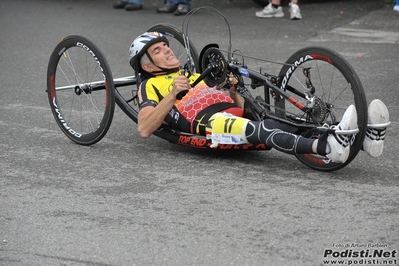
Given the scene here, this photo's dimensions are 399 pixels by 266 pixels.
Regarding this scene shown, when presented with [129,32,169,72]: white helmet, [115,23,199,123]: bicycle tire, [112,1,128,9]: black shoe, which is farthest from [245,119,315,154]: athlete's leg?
[112,1,128,9]: black shoe

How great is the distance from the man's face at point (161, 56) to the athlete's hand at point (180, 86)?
0.41m

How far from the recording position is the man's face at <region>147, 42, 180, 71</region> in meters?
5.82

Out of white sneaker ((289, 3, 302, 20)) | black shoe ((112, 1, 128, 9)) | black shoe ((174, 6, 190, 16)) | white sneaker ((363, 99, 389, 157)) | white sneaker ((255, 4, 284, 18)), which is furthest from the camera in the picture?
black shoe ((112, 1, 128, 9))

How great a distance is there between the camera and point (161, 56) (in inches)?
229

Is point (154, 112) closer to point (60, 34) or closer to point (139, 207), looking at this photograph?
point (139, 207)

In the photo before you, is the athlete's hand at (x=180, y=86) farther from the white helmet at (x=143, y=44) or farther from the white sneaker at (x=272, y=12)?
the white sneaker at (x=272, y=12)

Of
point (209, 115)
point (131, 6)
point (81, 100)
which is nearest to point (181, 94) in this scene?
point (209, 115)

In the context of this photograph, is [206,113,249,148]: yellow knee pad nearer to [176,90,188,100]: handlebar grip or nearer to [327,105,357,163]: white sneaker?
[176,90,188,100]: handlebar grip

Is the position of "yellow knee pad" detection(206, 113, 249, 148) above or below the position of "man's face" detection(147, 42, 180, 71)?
below

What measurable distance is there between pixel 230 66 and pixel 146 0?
767cm

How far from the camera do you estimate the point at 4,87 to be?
8.27 metres

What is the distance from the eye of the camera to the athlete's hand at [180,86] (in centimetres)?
541

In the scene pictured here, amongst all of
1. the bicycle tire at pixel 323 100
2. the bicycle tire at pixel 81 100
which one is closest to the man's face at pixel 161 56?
the bicycle tire at pixel 81 100

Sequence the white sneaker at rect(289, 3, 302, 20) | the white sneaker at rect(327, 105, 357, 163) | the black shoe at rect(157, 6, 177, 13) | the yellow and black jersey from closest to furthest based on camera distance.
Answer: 1. the white sneaker at rect(327, 105, 357, 163)
2. the yellow and black jersey
3. the white sneaker at rect(289, 3, 302, 20)
4. the black shoe at rect(157, 6, 177, 13)
